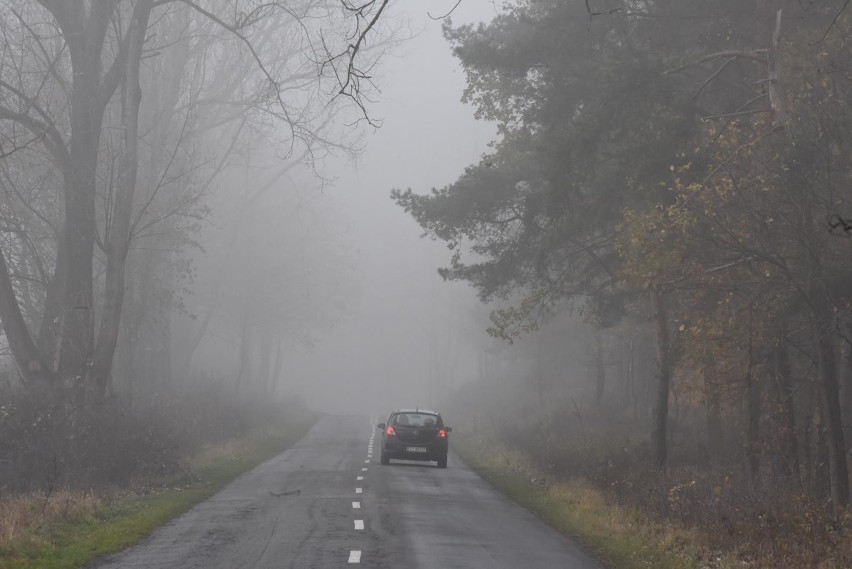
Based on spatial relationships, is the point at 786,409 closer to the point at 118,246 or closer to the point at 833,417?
the point at 833,417

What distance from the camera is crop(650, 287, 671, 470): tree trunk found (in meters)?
22.4

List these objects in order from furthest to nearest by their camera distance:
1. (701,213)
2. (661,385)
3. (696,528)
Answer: (661,385), (701,213), (696,528)

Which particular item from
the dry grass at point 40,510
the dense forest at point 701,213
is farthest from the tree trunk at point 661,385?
the dry grass at point 40,510

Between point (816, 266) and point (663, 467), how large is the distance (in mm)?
8752

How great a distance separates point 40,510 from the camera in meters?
15.0

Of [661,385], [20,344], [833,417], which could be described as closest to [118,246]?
[20,344]

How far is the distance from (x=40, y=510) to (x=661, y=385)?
13.4 meters

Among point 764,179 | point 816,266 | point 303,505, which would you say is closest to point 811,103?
point 764,179

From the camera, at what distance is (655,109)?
1972 centimetres

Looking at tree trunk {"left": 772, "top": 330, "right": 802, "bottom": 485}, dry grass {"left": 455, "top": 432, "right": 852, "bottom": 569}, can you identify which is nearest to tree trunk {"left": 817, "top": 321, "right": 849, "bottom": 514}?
dry grass {"left": 455, "top": 432, "right": 852, "bottom": 569}

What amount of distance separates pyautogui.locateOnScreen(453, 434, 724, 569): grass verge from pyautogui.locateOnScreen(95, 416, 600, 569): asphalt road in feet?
1.41

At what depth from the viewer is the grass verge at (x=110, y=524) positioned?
11.8 meters

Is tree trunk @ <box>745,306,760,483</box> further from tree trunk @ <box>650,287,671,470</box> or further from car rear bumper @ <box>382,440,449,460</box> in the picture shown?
car rear bumper @ <box>382,440,449,460</box>

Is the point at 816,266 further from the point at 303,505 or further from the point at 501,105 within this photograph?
the point at 501,105
